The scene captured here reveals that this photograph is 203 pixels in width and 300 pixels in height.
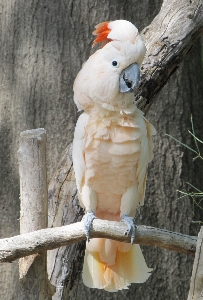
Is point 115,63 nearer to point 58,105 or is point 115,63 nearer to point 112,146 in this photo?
point 112,146

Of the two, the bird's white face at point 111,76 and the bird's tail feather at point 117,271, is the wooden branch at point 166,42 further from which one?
the bird's tail feather at point 117,271

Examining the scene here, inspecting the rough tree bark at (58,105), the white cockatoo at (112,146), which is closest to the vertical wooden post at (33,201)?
the white cockatoo at (112,146)

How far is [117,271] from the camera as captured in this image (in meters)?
1.94

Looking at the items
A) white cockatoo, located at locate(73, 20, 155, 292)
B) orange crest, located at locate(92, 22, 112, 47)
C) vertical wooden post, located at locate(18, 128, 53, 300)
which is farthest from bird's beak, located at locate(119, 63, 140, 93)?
vertical wooden post, located at locate(18, 128, 53, 300)

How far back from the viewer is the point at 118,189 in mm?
1904

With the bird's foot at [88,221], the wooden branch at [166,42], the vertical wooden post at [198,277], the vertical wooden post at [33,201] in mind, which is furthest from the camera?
the wooden branch at [166,42]

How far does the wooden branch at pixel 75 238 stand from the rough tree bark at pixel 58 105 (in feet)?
2.96

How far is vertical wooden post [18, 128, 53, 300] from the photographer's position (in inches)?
72.0

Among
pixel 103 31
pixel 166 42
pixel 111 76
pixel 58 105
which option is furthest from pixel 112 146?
pixel 58 105

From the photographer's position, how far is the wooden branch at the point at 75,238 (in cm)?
167

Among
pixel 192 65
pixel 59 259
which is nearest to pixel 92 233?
pixel 59 259

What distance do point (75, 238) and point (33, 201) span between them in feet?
0.67

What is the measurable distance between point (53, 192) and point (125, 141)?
50 cm

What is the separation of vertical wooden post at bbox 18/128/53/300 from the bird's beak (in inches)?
11.4
